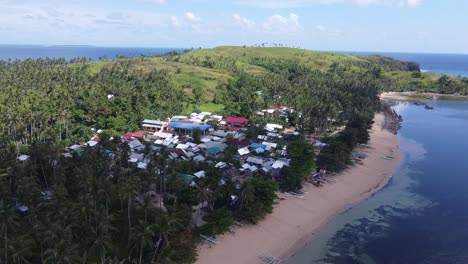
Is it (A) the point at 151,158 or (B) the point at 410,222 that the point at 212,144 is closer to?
(A) the point at 151,158

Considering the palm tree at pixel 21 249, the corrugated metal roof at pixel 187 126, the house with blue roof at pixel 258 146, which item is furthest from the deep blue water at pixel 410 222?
the corrugated metal roof at pixel 187 126

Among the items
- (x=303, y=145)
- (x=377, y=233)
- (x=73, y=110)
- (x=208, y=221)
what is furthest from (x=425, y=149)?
(x=73, y=110)

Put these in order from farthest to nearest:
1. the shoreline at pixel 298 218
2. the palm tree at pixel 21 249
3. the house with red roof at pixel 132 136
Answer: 1. the house with red roof at pixel 132 136
2. the shoreline at pixel 298 218
3. the palm tree at pixel 21 249

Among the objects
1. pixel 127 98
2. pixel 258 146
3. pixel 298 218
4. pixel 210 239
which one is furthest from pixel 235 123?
pixel 210 239

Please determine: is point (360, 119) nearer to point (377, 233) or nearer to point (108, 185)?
point (377, 233)

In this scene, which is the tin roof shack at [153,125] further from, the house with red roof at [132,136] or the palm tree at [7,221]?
the palm tree at [7,221]

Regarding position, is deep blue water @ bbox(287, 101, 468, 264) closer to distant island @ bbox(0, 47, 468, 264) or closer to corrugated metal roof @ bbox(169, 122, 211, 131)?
distant island @ bbox(0, 47, 468, 264)

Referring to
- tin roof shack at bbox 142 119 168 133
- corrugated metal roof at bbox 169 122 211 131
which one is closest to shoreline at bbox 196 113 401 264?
corrugated metal roof at bbox 169 122 211 131
